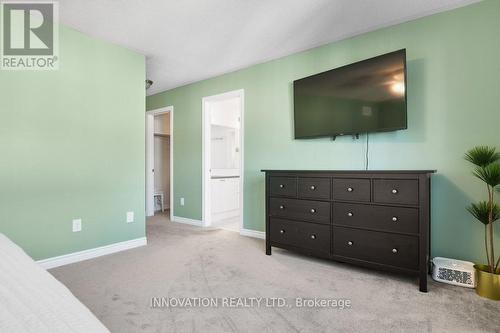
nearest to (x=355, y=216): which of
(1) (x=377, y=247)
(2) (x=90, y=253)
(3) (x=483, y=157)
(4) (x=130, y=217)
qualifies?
(1) (x=377, y=247)

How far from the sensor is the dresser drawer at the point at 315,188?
2.50m

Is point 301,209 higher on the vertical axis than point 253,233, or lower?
higher

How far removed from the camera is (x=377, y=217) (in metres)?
2.22

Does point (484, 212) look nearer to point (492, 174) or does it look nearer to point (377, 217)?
point (492, 174)

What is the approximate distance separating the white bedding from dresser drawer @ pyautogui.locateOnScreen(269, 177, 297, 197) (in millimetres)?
2166

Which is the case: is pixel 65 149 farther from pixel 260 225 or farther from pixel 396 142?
pixel 396 142

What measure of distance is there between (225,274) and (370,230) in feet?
4.28

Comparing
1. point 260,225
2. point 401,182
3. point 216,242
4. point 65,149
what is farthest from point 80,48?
point 401,182

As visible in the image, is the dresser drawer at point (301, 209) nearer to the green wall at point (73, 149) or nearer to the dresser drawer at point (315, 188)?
the dresser drawer at point (315, 188)

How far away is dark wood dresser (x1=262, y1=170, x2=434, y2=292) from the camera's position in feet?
6.73

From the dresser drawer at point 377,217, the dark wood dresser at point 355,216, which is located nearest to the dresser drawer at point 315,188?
the dark wood dresser at point 355,216

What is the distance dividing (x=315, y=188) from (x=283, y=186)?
36 cm

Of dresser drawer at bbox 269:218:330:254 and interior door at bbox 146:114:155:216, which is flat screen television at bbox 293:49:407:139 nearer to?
dresser drawer at bbox 269:218:330:254
